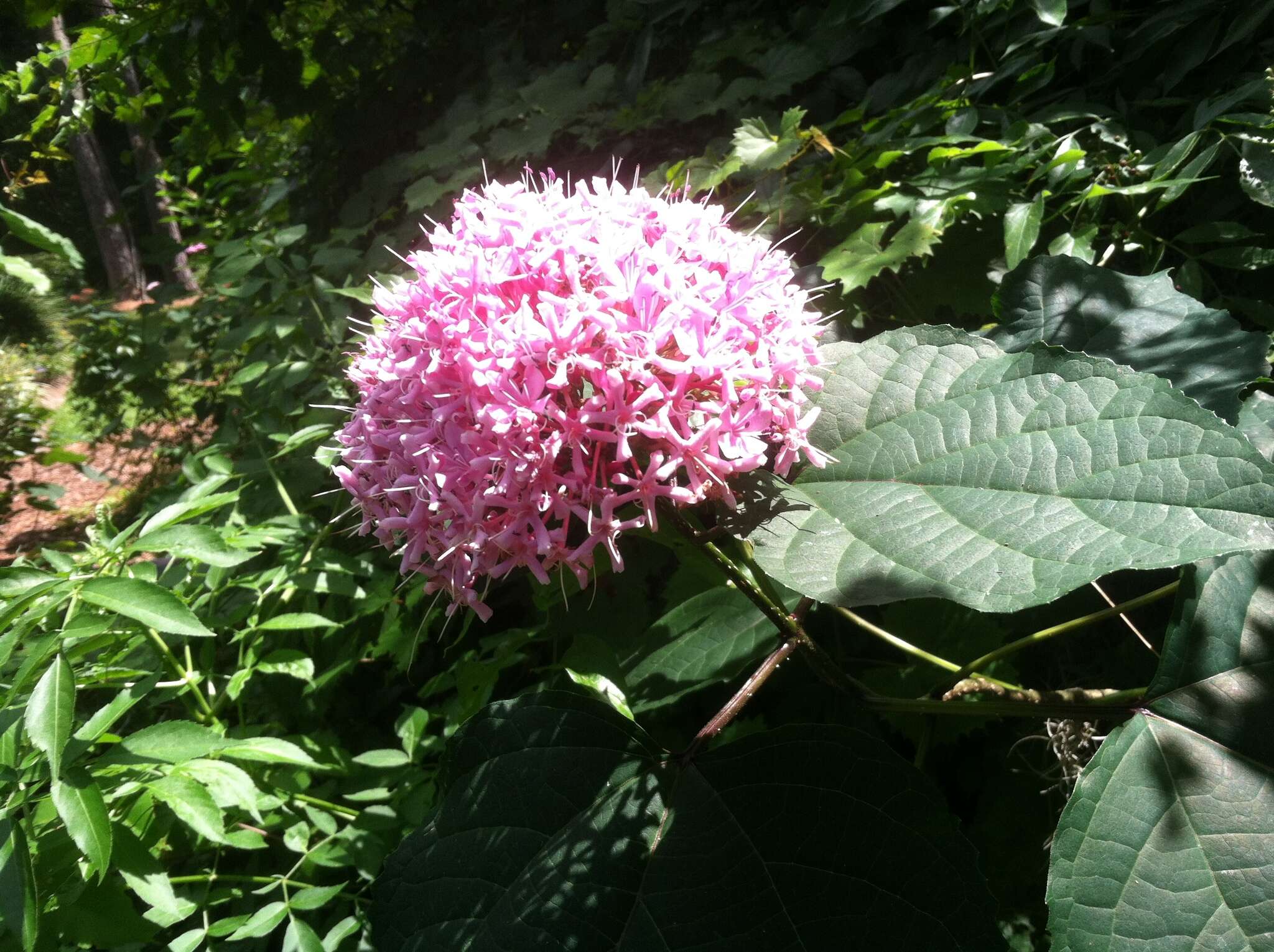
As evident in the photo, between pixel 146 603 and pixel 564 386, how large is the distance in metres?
0.56

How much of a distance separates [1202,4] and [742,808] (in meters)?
1.67

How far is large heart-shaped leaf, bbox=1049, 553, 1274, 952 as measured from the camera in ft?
2.31

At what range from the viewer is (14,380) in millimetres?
5695

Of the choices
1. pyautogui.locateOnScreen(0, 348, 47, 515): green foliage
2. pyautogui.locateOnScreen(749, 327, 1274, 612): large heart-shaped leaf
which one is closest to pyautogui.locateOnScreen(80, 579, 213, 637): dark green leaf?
pyautogui.locateOnScreen(749, 327, 1274, 612): large heart-shaped leaf

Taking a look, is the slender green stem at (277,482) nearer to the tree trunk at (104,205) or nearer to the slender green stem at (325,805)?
the slender green stem at (325,805)

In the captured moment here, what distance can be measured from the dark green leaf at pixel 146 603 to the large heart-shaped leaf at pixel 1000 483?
0.64 meters

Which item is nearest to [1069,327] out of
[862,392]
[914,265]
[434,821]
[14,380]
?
[862,392]

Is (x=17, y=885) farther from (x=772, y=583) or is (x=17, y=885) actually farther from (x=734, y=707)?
(x=772, y=583)

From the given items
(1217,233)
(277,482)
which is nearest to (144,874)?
(277,482)

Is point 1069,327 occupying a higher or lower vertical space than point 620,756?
higher

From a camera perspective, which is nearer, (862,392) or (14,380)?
(862,392)

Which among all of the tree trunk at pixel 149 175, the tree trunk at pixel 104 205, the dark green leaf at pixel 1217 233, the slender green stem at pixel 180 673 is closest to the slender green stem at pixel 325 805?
the slender green stem at pixel 180 673

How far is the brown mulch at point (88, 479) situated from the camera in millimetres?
3908

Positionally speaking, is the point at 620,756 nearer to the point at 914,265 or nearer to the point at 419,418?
the point at 419,418
